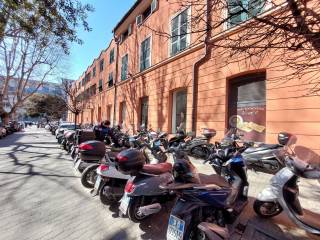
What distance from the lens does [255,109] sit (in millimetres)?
8500

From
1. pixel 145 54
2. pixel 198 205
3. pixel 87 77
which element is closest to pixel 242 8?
pixel 198 205

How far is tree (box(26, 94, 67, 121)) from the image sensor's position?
5622 centimetres

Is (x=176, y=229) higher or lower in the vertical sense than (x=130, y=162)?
lower

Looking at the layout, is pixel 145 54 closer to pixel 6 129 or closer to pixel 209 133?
pixel 209 133

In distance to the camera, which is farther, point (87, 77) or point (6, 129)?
point (87, 77)

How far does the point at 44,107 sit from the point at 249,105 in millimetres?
60227

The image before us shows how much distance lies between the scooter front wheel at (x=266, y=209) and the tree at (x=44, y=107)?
53176 mm

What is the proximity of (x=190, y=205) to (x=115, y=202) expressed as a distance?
2.22 metres

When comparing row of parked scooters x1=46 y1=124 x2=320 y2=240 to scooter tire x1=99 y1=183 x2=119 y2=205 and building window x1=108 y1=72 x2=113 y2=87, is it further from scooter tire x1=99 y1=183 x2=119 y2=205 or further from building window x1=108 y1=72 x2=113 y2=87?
building window x1=108 y1=72 x2=113 y2=87

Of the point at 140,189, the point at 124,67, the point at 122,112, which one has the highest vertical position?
the point at 124,67

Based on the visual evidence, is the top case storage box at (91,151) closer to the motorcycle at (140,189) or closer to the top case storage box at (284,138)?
the motorcycle at (140,189)

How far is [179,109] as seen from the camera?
12492 mm

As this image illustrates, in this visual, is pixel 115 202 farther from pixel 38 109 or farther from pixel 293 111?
pixel 38 109

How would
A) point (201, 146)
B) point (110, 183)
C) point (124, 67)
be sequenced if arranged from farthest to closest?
point (124, 67) → point (201, 146) → point (110, 183)
